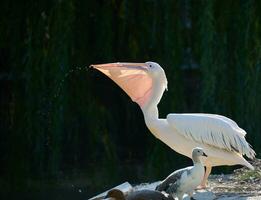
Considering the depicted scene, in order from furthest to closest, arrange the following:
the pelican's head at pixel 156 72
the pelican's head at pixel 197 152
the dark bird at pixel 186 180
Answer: the pelican's head at pixel 156 72
the pelican's head at pixel 197 152
the dark bird at pixel 186 180

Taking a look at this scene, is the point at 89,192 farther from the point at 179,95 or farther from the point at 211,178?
the point at 211,178

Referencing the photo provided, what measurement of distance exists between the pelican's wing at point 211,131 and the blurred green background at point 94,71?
205 cm

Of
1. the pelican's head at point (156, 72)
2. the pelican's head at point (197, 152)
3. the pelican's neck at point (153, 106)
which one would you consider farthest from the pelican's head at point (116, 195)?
the pelican's head at point (156, 72)

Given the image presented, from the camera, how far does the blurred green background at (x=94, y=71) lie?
9.24m

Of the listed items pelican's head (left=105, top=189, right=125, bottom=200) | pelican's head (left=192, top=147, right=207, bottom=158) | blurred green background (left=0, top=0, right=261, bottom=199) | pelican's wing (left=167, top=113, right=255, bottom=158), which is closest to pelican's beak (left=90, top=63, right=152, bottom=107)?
pelican's wing (left=167, top=113, right=255, bottom=158)

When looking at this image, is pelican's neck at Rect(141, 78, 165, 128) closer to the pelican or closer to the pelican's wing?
the pelican

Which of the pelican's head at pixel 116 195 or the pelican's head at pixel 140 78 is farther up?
the pelican's head at pixel 140 78

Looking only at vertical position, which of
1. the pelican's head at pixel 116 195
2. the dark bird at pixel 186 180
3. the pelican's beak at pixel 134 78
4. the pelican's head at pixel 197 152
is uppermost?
the pelican's beak at pixel 134 78

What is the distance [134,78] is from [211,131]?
1.05m

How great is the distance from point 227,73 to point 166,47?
2.34 feet

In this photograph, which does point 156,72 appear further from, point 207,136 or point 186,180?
point 186,180

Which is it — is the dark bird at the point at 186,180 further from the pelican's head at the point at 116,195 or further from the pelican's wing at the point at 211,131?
the pelican's wing at the point at 211,131

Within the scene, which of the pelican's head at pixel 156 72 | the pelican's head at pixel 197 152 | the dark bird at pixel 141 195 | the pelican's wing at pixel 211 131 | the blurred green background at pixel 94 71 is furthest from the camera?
the blurred green background at pixel 94 71

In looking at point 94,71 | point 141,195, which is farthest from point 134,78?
point 94,71
